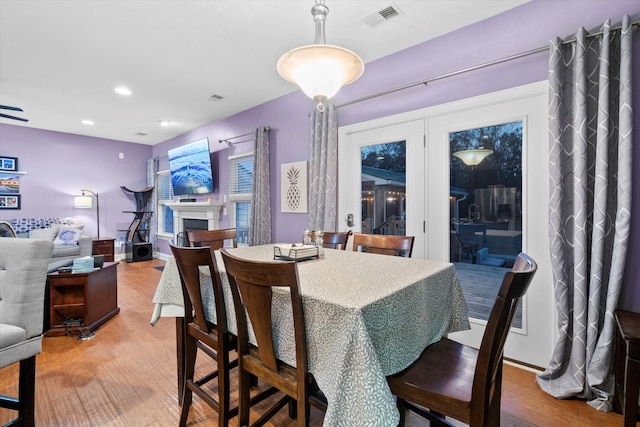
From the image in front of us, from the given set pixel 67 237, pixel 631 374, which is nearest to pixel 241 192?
pixel 67 237

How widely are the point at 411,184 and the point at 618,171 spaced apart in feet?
4.57

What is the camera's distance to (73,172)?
6.30 meters

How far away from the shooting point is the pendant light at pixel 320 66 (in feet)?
5.09

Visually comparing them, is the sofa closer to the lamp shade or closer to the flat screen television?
the lamp shade

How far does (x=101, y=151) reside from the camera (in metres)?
6.65

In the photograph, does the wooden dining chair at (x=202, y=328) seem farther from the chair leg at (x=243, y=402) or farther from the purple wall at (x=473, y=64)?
the purple wall at (x=473, y=64)

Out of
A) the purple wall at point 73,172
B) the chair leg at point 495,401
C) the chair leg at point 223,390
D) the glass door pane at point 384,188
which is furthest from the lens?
the purple wall at point 73,172

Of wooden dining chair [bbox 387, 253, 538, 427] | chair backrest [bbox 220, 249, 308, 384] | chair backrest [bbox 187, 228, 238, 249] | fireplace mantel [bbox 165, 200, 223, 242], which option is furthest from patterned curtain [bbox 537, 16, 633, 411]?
fireplace mantel [bbox 165, 200, 223, 242]

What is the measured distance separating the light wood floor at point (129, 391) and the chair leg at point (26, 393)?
0.94 ft

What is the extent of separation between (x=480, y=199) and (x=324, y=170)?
1612 mm

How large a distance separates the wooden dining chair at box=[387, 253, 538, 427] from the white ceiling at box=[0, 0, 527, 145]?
86.8 inches

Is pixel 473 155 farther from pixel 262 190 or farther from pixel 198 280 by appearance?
pixel 262 190

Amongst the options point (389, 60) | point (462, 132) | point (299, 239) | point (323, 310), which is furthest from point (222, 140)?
point (323, 310)

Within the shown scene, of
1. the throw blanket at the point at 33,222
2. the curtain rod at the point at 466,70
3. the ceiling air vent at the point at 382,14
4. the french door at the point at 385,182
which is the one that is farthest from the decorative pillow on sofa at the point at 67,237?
the ceiling air vent at the point at 382,14
